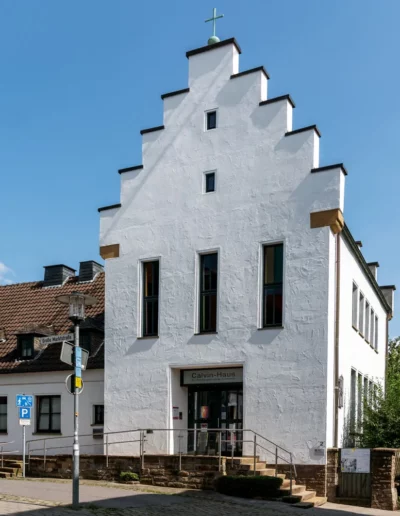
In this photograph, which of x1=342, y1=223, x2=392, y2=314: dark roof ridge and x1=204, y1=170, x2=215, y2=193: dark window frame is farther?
x1=204, y1=170, x2=215, y2=193: dark window frame

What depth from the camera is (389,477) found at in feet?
66.4

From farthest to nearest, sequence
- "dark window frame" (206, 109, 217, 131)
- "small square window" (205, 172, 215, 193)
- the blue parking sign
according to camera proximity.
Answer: the blue parking sign → "dark window frame" (206, 109, 217, 131) → "small square window" (205, 172, 215, 193)

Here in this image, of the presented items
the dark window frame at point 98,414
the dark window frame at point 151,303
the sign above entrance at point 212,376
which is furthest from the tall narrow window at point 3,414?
the sign above entrance at point 212,376

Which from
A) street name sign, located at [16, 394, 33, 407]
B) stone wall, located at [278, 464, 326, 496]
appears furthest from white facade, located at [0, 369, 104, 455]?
stone wall, located at [278, 464, 326, 496]

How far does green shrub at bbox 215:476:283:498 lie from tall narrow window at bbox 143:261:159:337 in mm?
6102

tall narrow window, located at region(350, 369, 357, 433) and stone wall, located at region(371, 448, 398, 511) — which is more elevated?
tall narrow window, located at region(350, 369, 357, 433)

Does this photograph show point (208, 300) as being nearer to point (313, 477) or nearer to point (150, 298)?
point (150, 298)

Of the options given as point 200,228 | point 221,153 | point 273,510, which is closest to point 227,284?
point 200,228

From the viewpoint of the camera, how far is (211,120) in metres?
24.5

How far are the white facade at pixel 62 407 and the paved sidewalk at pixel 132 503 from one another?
14.3 feet

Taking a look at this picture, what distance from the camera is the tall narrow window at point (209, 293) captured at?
23.7m

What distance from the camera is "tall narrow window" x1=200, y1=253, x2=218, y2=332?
23.7 m

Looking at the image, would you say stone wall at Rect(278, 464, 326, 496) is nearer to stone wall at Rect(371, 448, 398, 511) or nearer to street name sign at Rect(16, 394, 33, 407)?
stone wall at Rect(371, 448, 398, 511)

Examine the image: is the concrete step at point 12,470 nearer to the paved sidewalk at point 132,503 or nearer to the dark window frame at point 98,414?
the dark window frame at point 98,414
